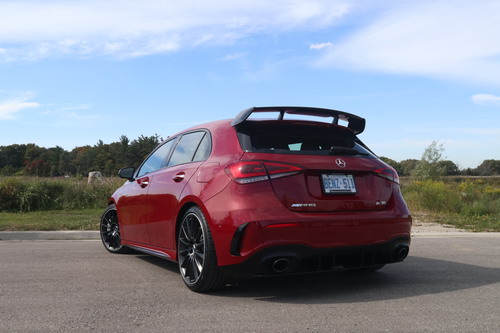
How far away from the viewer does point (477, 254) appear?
7121 millimetres

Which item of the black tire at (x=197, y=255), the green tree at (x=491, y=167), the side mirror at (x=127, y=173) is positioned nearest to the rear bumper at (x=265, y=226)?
the black tire at (x=197, y=255)

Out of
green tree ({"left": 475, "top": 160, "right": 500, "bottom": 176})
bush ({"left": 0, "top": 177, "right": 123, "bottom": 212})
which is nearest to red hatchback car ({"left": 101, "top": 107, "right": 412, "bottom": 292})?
bush ({"left": 0, "top": 177, "right": 123, "bottom": 212})

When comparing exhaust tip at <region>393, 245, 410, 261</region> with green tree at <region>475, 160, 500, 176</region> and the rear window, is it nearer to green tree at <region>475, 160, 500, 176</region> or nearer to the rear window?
the rear window

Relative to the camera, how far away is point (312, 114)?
4.97 meters

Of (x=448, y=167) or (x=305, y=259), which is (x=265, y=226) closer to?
(x=305, y=259)

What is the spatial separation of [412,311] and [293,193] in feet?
4.28

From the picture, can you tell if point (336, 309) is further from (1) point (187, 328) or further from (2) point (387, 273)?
(2) point (387, 273)

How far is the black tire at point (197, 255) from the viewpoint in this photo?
4293mm

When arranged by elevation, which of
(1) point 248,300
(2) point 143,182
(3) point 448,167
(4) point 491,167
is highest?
(4) point 491,167

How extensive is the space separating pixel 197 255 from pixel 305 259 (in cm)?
101

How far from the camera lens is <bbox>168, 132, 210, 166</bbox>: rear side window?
488 cm

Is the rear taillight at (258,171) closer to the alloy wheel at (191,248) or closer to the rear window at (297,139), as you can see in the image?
the rear window at (297,139)

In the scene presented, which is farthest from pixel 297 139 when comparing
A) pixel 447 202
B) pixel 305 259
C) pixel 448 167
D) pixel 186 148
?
pixel 448 167

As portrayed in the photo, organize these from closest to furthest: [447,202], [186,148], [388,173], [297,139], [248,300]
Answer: [248,300] < [297,139] < [388,173] < [186,148] < [447,202]
